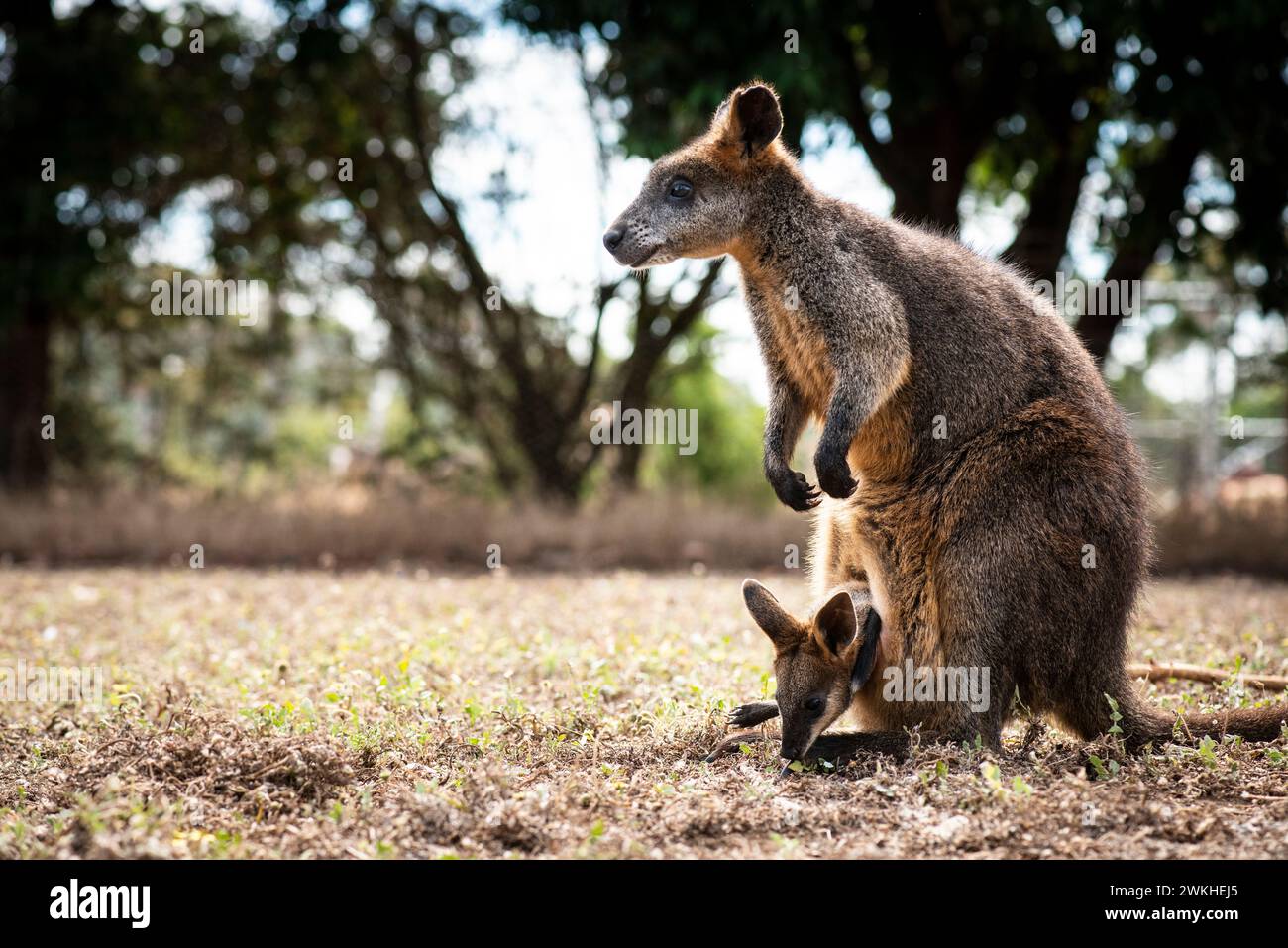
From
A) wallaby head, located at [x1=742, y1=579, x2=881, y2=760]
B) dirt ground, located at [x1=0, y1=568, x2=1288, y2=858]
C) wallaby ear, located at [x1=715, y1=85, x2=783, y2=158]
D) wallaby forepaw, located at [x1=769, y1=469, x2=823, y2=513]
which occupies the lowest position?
dirt ground, located at [x1=0, y1=568, x2=1288, y2=858]

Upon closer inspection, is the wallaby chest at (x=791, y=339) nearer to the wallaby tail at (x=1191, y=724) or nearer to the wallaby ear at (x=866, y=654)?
the wallaby ear at (x=866, y=654)

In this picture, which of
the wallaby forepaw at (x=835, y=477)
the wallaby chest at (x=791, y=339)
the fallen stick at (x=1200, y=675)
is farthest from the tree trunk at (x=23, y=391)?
the fallen stick at (x=1200, y=675)

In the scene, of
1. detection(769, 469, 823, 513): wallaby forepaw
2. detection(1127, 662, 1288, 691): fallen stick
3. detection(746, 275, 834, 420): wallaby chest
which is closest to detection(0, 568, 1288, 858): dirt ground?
detection(1127, 662, 1288, 691): fallen stick

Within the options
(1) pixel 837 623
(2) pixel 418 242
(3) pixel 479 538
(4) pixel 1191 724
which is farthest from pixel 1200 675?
(2) pixel 418 242

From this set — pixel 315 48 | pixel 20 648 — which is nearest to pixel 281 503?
pixel 315 48

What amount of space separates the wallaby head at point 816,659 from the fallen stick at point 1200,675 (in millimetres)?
1490

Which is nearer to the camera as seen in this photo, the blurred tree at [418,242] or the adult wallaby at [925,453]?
the adult wallaby at [925,453]

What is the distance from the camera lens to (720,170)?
14.9ft

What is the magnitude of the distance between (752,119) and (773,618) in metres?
1.97

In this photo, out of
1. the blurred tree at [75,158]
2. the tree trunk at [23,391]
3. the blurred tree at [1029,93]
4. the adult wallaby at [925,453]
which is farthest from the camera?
the tree trunk at [23,391]

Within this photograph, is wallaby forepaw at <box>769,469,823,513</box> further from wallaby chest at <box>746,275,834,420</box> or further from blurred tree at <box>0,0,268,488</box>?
blurred tree at <box>0,0,268,488</box>

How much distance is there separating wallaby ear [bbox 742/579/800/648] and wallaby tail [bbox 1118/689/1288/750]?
1.13 meters

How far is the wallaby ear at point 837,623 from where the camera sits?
12.4 feet

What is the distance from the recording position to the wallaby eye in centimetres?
452
